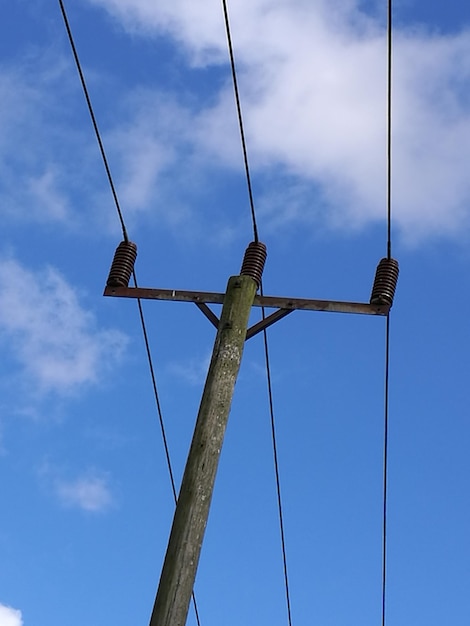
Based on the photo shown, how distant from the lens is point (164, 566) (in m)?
6.45

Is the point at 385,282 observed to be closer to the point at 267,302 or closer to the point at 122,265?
the point at 267,302

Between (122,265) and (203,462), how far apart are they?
2.26 metres

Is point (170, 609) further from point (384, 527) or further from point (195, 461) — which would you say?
point (384, 527)

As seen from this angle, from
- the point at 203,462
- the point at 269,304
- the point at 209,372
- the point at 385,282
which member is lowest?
the point at 203,462

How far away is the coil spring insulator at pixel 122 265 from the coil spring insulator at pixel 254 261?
1.02 metres

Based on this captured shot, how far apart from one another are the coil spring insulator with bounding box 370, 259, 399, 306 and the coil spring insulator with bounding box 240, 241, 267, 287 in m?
0.91

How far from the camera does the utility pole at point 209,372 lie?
20.9 feet

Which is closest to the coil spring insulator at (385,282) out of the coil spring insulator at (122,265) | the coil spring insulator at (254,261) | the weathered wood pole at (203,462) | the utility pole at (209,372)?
the utility pole at (209,372)

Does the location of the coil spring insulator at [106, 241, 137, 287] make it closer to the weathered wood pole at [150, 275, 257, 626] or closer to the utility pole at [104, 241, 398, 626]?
the utility pole at [104, 241, 398, 626]

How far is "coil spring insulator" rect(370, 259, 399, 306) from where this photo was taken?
8102 mm

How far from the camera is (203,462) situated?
6773 millimetres

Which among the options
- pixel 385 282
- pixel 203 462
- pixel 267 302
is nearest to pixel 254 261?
pixel 267 302

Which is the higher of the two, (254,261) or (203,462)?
(254,261)

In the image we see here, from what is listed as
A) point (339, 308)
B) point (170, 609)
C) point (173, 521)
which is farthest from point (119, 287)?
point (170, 609)
